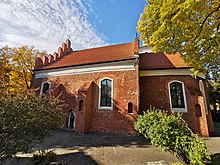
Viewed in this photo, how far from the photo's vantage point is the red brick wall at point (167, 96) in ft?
38.7

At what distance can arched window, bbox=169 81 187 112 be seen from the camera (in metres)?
12.6

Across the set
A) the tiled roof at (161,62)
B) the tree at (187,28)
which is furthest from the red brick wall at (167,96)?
the tree at (187,28)

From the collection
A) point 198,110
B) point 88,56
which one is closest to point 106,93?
point 88,56

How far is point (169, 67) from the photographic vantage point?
13.3 meters

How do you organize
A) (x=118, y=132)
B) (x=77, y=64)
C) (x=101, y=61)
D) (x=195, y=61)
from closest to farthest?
(x=195, y=61), (x=118, y=132), (x=101, y=61), (x=77, y=64)

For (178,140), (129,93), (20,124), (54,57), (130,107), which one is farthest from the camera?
(54,57)

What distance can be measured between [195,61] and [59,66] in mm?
14088

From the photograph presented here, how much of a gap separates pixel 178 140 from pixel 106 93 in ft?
31.1

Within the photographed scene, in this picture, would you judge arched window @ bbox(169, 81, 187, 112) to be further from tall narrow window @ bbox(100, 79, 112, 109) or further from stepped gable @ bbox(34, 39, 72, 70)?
stepped gable @ bbox(34, 39, 72, 70)

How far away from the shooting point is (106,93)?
543 inches

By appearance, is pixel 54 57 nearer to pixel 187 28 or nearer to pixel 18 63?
pixel 18 63

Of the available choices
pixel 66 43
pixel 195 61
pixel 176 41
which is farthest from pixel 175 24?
pixel 66 43

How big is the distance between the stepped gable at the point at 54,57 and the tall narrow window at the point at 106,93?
30.5 feet

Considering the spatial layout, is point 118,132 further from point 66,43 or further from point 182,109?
point 66,43
